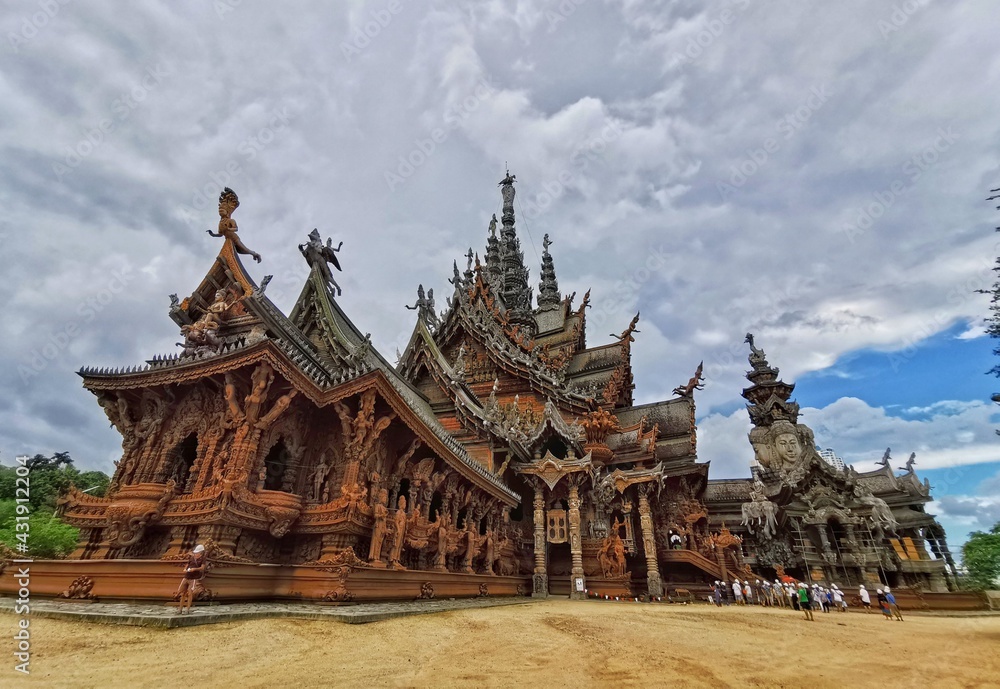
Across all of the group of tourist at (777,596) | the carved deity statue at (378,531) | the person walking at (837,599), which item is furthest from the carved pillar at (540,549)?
the person walking at (837,599)

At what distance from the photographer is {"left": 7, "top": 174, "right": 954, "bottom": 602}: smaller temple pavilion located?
7.20m

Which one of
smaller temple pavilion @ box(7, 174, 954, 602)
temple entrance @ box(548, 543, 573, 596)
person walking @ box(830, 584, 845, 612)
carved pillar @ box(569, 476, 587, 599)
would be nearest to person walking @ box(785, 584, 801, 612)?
person walking @ box(830, 584, 845, 612)

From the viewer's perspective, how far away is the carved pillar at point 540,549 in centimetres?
1374

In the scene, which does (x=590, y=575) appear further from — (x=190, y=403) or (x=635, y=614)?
(x=190, y=403)

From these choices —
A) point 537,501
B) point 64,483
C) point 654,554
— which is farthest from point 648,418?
point 64,483

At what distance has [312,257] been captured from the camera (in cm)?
1407

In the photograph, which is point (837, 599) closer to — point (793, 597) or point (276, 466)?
point (793, 597)

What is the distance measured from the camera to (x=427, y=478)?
10344mm

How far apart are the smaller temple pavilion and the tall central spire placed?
6795 millimetres

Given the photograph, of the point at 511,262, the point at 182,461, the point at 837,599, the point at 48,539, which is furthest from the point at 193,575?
the point at 511,262

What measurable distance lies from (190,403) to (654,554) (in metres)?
13.5

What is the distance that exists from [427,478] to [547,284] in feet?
94.1

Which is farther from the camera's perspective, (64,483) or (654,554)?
(64,483)

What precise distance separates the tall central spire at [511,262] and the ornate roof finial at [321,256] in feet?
65.4
